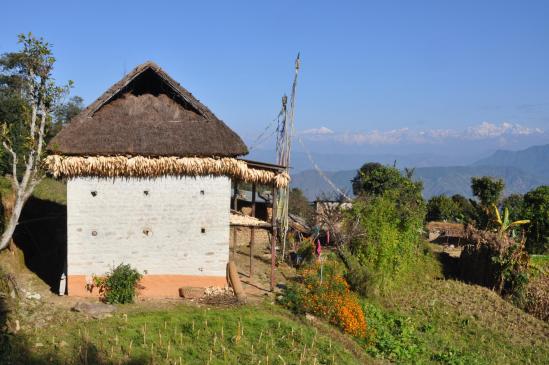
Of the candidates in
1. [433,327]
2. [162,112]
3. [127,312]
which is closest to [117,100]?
[162,112]

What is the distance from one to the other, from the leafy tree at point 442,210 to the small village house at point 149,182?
31.3 m

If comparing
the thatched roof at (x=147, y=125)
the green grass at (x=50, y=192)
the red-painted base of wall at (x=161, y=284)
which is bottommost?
the red-painted base of wall at (x=161, y=284)

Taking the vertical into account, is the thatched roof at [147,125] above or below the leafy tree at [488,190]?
above

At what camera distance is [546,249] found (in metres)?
29.7

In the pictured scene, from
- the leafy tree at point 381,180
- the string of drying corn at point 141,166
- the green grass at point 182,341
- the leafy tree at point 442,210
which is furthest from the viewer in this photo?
the leafy tree at point 442,210

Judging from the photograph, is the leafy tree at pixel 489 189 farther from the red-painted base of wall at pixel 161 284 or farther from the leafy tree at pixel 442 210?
the red-painted base of wall at pixel 161 284

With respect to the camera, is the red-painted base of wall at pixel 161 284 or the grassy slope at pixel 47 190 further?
the grassy slope at pixel 47 190

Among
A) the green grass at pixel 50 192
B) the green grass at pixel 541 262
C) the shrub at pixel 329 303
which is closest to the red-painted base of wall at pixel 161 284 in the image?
the shrub at pixel 329 303

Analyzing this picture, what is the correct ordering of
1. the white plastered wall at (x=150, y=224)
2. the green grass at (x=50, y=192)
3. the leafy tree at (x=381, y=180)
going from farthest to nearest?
the leafy tree at (x=381, y=180), the green grass at (x=50, y=192), the white plastered wall at (x=150, y=224)

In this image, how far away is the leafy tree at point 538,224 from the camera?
29.2 metres

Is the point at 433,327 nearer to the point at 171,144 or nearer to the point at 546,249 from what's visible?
the point at 171,144

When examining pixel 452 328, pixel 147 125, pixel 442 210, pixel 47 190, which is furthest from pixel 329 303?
pixel 442 210

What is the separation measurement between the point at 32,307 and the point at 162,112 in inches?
248

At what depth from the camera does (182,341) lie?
467 inches
